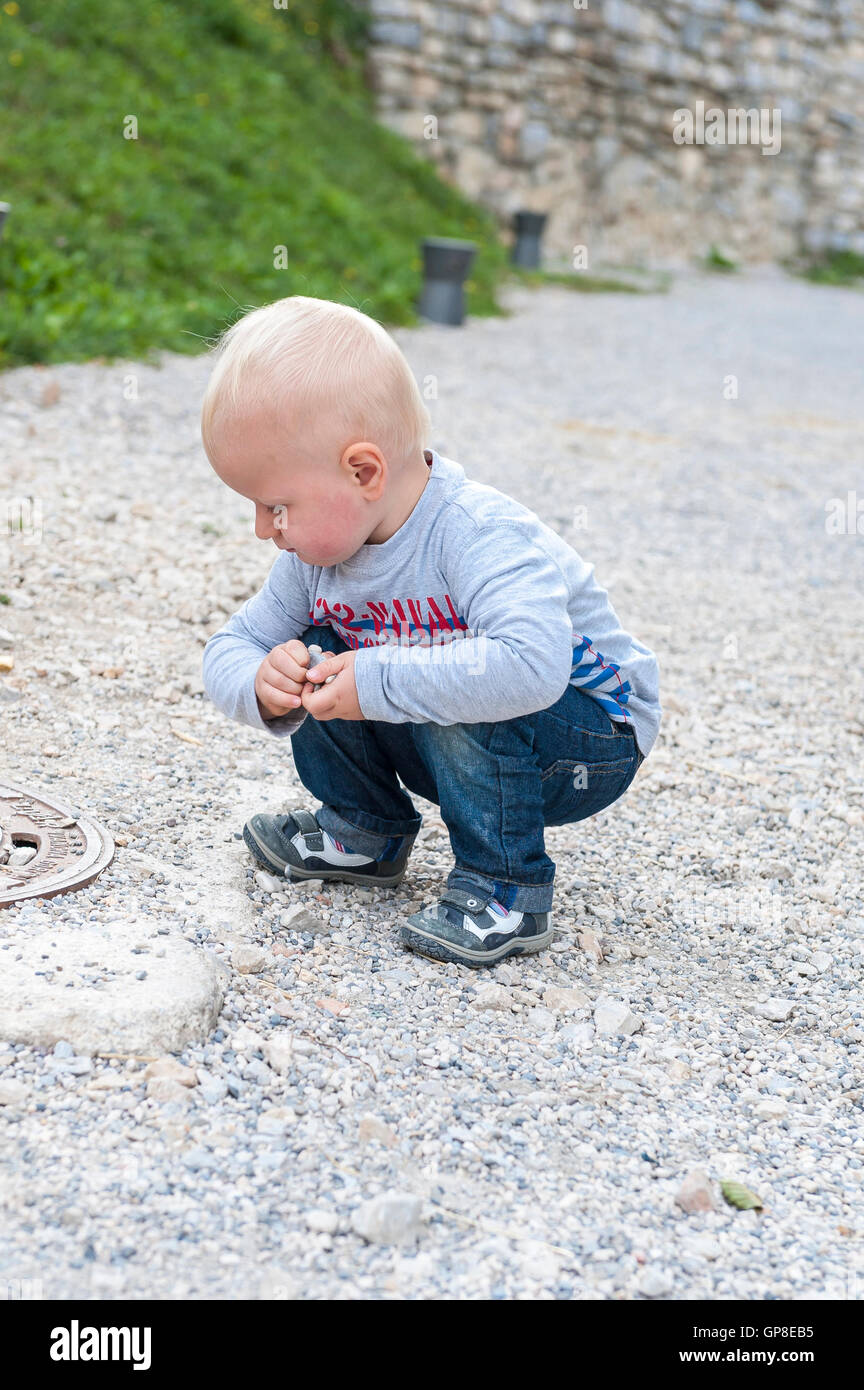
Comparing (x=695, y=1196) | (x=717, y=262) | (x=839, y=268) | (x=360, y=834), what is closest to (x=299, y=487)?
(x=360, y=834)

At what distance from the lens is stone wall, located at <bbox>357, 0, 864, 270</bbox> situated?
11.7m

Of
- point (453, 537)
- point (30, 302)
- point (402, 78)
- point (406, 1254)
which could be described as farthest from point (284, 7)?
point (406, 1254)

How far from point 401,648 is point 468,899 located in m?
0.43

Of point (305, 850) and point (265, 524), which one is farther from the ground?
point (265, 524)

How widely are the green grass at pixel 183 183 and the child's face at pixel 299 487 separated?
3.10 m

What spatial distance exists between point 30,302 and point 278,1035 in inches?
185

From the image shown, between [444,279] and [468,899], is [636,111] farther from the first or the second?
[468,899]

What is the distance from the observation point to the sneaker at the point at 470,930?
2.00 meters

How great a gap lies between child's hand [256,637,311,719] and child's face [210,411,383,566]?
14 cm

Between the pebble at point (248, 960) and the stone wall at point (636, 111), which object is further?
the stone wall at point (636, 111)

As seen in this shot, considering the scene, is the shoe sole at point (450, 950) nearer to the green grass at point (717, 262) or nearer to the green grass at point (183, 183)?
the green grass at point (183, 183)

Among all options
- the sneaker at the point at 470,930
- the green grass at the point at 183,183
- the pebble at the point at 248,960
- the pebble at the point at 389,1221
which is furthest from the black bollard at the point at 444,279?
the pebble at the point at 389,1221

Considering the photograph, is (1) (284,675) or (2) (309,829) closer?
(1) (284,675)

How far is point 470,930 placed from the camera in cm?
201
